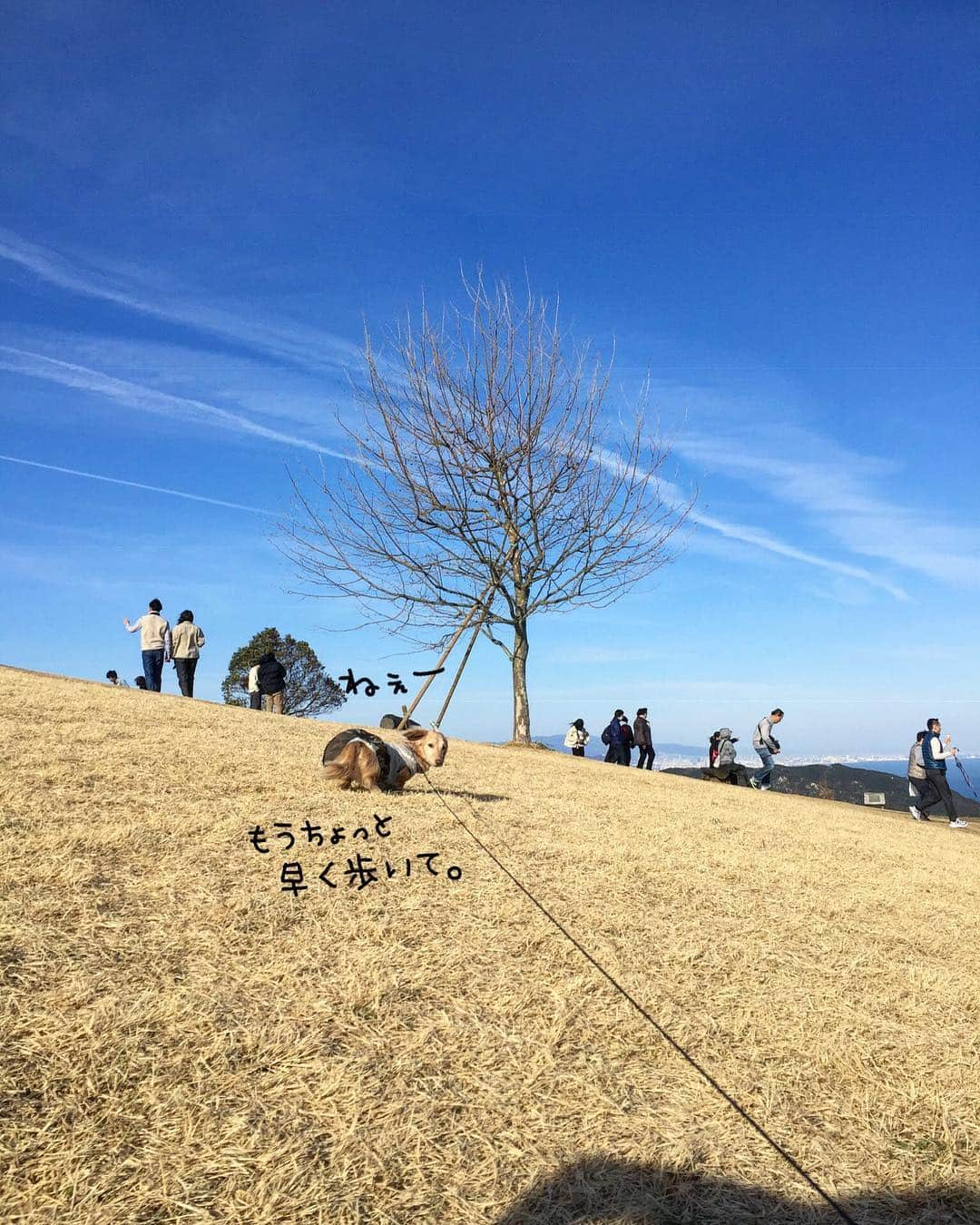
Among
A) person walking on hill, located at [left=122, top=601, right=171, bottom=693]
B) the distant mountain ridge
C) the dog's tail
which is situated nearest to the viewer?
the dog's tail

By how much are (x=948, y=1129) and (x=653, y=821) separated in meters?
5.96

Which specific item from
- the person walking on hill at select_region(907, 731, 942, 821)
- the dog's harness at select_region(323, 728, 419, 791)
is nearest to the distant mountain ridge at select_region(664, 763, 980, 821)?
the person walking on hill at select_region(907, 731, 942, 821)

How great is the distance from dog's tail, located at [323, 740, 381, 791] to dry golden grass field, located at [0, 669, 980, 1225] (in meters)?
0.49

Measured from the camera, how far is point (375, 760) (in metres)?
8.28

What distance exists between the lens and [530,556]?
77.9ft

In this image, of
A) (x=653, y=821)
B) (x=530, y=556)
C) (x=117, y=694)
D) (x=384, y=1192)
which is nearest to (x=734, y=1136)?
(x=384, y=1192)

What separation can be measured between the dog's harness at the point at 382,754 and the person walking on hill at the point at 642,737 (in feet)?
48.1

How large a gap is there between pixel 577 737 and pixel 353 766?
15.8 m

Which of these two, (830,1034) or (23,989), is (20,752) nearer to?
(23,989)

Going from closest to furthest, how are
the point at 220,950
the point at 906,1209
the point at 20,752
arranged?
the point at 906,1209
the point at 220,950
the point at 20,752

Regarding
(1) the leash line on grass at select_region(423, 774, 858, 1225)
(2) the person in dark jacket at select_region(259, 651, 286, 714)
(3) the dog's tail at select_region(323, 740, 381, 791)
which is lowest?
(1) the leash line on grass at select_region(423, 774, 858, 1225)

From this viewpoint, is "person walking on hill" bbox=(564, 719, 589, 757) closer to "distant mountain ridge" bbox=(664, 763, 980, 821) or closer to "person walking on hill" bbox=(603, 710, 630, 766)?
"person walking on hill" bbox=(603, 710, 630, 766)

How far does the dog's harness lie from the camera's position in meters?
8.29

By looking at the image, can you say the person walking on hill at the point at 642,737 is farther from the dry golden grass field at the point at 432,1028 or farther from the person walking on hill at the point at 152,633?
the dry golden grass field at the point at 432,1028
